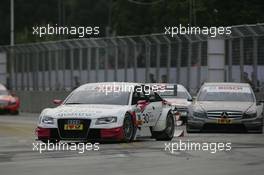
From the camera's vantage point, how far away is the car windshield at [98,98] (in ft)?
66.9

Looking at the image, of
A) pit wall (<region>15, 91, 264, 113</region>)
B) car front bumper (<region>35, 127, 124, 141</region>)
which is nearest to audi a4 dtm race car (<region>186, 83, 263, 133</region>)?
car front bumper (<region>35, 127, 124, 141</region>)

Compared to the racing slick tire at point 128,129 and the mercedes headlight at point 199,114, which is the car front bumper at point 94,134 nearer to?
the racing slick tire at point 128,129

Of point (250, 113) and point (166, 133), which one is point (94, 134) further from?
point (250, 113)

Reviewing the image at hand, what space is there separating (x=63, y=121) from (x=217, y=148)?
3.14 meters

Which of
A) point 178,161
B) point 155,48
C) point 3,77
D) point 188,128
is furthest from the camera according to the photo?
point 3,77

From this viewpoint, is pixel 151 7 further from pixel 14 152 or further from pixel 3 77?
pixel 14 152

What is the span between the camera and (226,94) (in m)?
27.2

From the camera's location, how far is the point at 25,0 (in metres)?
111

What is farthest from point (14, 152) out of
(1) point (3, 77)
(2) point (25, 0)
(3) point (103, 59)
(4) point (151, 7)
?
(2) point (25, 0)

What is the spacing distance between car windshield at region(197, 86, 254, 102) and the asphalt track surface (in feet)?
24.9

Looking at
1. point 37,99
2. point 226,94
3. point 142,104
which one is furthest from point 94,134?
point 37,99

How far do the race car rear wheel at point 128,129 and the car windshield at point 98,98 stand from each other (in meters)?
0.54

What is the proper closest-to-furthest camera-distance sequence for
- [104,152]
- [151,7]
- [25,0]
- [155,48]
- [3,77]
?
[104,152]
[155,48]
[3,77]
[151,7]
[25,0]

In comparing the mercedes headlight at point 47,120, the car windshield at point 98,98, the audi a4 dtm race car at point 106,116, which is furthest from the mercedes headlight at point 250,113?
the mercedes headlight at point 47,120
